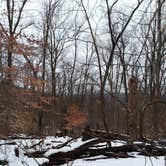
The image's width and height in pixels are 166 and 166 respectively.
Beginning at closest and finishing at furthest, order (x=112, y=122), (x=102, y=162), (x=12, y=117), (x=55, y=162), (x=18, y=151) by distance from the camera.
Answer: (x=102, y=162) < (x=55, y=162) < (x=18, y=151) < (x=12, y=117) < (x=112, y=122)

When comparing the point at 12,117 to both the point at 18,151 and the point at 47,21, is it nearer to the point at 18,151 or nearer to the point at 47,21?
the point at 18,151

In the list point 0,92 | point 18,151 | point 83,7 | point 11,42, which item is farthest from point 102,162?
point 11,42

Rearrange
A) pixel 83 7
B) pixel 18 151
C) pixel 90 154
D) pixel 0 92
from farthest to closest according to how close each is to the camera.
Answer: pixel 0 92 < pixel 83 7 < pixel 18 151 < pixel 90 154

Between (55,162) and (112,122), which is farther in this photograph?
(112,122)

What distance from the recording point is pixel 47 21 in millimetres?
34562

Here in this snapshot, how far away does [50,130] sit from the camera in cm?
3625

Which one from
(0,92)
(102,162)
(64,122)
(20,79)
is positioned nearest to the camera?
(102,162)

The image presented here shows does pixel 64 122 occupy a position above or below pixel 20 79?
below

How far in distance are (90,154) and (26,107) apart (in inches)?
428

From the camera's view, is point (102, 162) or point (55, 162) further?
point (55, 162)

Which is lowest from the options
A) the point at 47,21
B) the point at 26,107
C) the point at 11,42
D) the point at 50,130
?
the point at 50,130

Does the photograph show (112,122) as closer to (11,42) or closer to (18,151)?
(11,42)

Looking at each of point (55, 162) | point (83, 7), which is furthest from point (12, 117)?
point (55, 162)

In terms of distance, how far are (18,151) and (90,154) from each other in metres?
3.37
